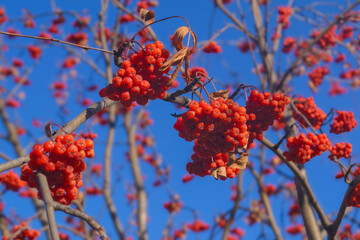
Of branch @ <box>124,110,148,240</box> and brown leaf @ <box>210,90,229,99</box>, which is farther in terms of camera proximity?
branch @ <box>124,110,148,240</box>

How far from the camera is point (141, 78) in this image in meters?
2.21

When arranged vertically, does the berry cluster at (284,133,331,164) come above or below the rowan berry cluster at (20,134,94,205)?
above

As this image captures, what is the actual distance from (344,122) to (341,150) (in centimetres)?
81

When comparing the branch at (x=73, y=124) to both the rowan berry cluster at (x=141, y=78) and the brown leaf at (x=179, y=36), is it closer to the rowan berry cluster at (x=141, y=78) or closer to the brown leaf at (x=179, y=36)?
the rowan berry cluster at (x=141, y=78)

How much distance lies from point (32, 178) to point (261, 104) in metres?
1.67

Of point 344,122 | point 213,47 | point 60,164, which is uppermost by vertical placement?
point 213,47

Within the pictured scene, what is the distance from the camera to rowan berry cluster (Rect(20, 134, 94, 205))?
1945 mm

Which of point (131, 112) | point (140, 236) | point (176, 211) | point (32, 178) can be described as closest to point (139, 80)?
point (32, 178)

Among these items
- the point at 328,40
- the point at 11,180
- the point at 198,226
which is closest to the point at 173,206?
the point at 198,226

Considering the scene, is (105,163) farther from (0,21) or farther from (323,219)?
(0,21)

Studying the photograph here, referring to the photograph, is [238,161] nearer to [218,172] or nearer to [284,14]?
[218,172]

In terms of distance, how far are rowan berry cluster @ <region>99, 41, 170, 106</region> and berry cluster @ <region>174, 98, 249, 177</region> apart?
0.27 m

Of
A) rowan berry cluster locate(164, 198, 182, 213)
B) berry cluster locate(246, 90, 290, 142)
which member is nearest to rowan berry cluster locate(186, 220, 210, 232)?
rowan berry cluster locate(164, 198, 182, 213)

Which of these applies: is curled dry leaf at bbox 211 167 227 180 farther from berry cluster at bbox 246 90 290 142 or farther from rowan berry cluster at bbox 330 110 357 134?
rowan berry cluster at bbox 330 110 357 134
